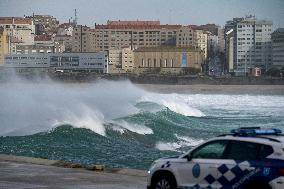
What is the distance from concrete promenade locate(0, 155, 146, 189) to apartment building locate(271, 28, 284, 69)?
160941mm

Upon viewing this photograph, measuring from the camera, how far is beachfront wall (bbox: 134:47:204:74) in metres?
164

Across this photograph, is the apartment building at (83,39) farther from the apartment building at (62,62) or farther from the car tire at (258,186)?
the car tire at (258,186)

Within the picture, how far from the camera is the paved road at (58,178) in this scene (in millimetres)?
11328

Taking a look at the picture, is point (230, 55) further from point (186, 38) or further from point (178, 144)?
point (178, 144)

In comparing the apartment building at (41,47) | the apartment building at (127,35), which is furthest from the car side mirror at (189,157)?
the apartment building at (127,35)

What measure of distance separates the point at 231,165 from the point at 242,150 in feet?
0.74

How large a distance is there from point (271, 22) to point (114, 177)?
187 metres

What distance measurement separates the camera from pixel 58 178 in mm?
12180

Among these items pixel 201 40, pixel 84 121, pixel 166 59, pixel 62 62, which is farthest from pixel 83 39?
pixel 84 121

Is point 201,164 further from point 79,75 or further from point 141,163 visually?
point 79,75

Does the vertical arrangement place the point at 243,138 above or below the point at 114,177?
above

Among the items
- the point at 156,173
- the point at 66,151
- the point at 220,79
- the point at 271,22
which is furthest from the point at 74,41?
the point at 156,173

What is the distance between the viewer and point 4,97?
43281 mm

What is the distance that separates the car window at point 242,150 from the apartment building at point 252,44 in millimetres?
167325
